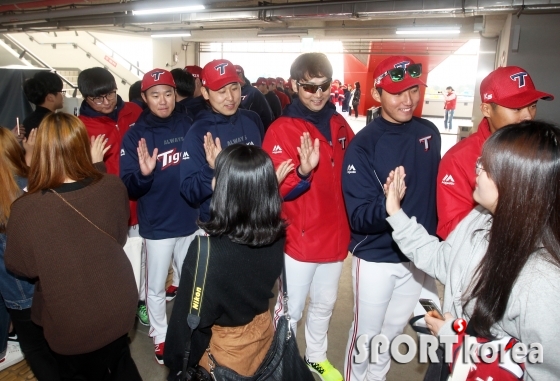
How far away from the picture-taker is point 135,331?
126 inches

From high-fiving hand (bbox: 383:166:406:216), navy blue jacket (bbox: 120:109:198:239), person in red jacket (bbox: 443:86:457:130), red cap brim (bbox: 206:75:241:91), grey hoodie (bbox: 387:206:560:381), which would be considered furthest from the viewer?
person in red jacket (bbox: 443:86:457:130)

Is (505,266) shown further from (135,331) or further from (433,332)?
(135,331)

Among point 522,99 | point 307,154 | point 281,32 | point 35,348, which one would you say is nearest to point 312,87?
point 307,154

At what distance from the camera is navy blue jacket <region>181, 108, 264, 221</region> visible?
2361mm

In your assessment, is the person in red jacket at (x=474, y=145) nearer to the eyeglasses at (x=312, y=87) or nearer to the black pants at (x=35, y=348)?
the eyeglasses at (x=312, y=87)

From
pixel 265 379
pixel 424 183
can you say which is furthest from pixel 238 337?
pixel 424 183

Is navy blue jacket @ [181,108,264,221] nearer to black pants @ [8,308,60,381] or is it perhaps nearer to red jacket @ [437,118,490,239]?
black pants @ [8,308,60,381]

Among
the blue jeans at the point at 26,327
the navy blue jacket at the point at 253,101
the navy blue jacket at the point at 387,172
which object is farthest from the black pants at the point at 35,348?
the navy blue jacket at the point at 253,101

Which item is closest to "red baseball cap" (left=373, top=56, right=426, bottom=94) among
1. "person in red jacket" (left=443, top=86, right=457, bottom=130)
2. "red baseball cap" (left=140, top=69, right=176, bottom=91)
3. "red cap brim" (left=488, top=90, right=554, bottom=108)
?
"red cap brim" (left=488, top=90, right=554, bottom=108)

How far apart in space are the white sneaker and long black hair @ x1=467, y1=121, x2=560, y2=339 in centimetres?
303

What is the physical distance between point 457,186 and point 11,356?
3.06m

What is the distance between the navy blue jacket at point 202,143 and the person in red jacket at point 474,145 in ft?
4.07

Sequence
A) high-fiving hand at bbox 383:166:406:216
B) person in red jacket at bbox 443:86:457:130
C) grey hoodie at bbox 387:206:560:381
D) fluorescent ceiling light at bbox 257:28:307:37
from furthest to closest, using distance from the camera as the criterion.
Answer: person in red jacket at bbox 443:86:457:130 → fluorescent ceiling light at bbox 257:28:307:37 → high-fiving hand at bbox 383:166:406:216 → grey hoodie at bbox 387:206:560:381

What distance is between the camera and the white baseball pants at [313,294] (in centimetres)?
241
